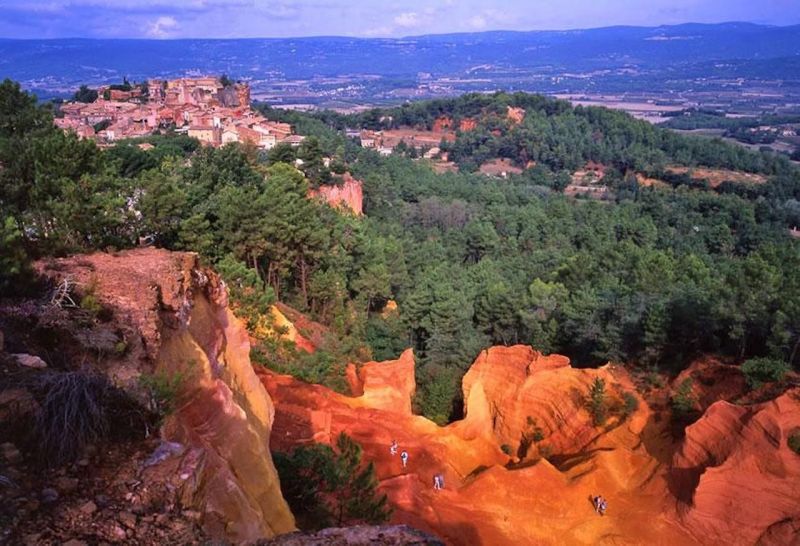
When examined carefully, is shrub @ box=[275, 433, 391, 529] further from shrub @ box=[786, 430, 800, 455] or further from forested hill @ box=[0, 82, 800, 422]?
shrub @ box=[786, 430, 800, 455]

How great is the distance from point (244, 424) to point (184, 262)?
3302mm

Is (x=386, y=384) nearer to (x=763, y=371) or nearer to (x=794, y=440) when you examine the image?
(x=763, y=371)

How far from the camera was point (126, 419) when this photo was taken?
A: 5.93 m

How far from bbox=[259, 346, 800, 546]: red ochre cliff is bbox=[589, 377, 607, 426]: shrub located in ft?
0.99

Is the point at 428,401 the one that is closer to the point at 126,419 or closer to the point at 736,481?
the point at 736,481

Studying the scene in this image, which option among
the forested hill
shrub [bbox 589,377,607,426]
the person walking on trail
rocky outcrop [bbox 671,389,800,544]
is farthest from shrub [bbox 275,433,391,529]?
shrub [bbox 589,377,607,426]

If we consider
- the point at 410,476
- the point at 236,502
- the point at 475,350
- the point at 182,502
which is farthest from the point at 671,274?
the point at 182,502

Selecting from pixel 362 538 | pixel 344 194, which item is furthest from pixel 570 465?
pixel 344 194

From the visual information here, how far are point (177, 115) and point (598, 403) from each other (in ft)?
184

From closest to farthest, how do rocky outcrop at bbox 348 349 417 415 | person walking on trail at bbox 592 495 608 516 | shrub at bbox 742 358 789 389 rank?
person walking on trail at bbox 592 495 608 516, shrub at bbox 742 358 789 389, rocky outcrop at bbox 348 349 417 415

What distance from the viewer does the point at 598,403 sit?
19609mm

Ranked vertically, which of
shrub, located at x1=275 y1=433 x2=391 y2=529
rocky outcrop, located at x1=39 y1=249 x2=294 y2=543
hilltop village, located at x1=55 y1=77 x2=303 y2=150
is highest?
hilltop village, located at x1=55 y1=77 x2=303 y2=150

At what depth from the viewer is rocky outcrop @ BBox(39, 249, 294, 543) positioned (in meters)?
7.52

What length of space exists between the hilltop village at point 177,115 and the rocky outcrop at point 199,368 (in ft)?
120
